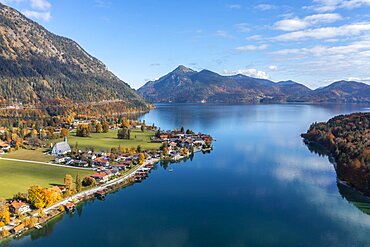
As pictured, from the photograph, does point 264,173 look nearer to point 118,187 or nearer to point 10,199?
point 118,187

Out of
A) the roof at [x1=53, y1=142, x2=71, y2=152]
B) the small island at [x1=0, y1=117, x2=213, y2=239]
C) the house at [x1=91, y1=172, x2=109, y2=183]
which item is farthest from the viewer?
the roof at [x1=53, y1=142, x2=71, y2=152]

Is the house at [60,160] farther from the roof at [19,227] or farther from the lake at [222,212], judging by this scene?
the roof at [19,227]

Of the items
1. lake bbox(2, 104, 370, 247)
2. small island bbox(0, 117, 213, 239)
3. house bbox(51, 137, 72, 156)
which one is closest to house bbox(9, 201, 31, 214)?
small island bbox(0, 117, 213, 239)

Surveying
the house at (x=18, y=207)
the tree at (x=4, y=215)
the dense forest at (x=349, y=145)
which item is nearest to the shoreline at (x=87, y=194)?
the tree at (x=4, y=215)

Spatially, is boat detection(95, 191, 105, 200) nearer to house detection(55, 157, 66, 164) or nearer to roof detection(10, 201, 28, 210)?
roof detection(10, 201, 28, 210)

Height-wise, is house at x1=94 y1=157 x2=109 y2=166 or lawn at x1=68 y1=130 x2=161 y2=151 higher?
lawn at x1=68 y1=130 x2=161 y2=151

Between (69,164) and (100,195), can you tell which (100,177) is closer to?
(100,195)
